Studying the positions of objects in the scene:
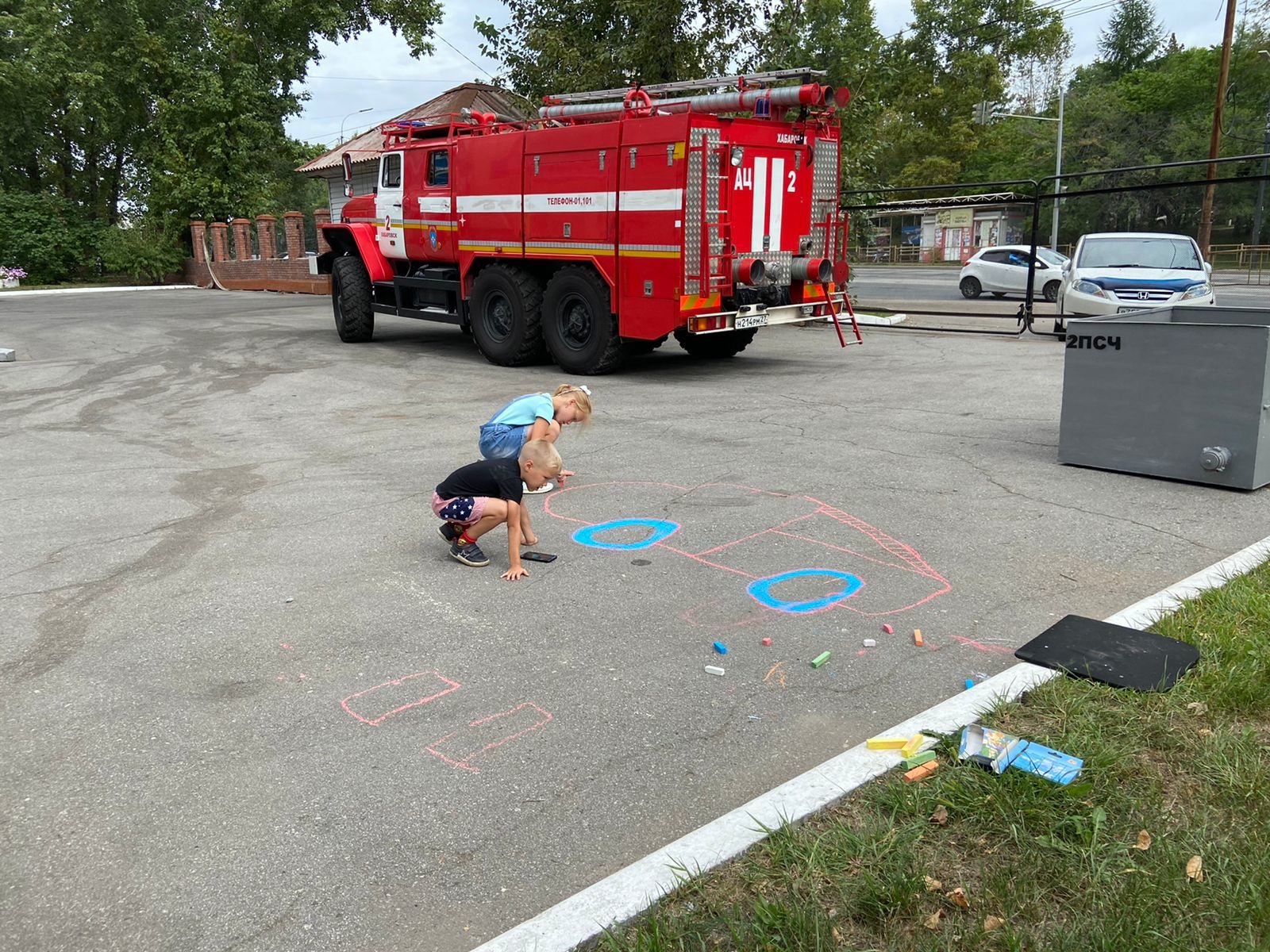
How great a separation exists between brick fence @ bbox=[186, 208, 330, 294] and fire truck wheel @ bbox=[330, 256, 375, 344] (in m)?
14.6

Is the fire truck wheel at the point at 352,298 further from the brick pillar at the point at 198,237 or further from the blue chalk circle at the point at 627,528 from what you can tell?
the brick pillar at the point at 198,237

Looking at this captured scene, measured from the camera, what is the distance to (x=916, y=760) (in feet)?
11.3

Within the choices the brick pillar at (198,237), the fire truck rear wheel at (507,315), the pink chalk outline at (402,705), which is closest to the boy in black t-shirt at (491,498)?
the pink chalk outline at (402,705)

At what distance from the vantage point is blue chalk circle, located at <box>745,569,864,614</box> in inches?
197

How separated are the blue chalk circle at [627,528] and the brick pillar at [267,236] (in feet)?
100

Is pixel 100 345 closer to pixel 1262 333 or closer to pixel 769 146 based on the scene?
pixel 769 146

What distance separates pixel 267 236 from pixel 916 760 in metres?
34.4

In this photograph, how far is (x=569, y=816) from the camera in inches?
128

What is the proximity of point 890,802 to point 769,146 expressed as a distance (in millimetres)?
10261

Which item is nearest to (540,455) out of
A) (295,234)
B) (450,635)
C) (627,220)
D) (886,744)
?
(450,635)

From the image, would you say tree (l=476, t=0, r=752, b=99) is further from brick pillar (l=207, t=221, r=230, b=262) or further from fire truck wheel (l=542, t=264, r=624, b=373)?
brick pillar (l=207, t=221, r=230, b=262)

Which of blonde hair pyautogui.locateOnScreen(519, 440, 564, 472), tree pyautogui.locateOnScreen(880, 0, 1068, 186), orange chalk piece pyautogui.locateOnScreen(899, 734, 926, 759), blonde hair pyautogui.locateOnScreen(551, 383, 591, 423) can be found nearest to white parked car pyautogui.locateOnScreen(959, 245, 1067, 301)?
Answer: blonde hair pyautogui.locateOnScreen(551, 383, 591, 423)

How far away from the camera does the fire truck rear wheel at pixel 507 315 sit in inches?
521

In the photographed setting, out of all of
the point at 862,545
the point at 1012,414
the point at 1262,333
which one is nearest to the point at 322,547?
the point at 862,545
